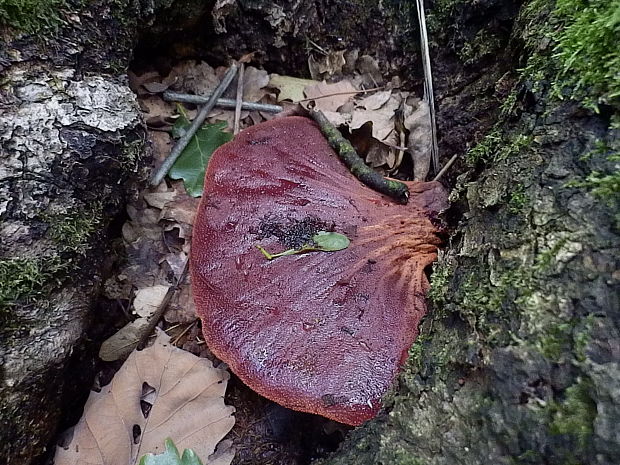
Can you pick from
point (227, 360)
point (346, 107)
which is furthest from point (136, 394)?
point (346, 107)

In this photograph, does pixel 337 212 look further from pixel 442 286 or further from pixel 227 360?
pixel 227 360

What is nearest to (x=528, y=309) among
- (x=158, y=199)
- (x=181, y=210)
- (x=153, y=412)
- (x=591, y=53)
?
(x=591, y=53)

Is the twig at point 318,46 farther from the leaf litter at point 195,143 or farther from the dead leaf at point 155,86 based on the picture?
the dead leaf at point 155,86

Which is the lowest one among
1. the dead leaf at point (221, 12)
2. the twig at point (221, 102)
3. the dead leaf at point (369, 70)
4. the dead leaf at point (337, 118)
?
the dead leaf at point (337, 118)

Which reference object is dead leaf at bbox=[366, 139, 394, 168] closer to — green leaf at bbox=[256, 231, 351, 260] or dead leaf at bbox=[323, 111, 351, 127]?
dead leaf at bbox=[323, 111, 351, 127]

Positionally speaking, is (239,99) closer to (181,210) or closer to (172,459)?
(181,210)

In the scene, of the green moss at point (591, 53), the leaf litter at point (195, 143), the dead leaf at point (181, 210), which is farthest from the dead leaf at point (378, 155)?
the green moss at point (591, 53)
